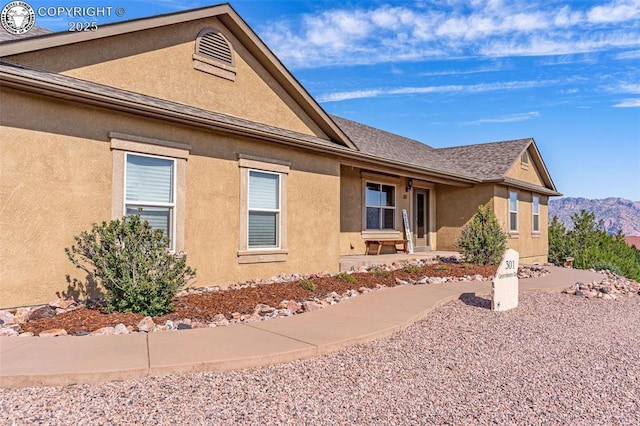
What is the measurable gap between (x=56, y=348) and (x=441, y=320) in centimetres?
534

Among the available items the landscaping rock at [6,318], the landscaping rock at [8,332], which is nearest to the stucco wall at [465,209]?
the landscaping rock at [6,318]

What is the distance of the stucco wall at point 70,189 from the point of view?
6363 millimetres

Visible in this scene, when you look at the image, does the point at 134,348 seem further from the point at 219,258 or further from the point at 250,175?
the point at 250,175

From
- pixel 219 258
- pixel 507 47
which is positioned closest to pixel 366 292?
pixel 219 258

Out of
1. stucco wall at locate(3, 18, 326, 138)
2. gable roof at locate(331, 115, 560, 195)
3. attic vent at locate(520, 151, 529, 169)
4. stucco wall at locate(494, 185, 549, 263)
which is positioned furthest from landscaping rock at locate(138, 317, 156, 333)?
attic vent at locate(520, 151, 529, 169)

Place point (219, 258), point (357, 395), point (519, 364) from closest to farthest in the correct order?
point (357, 395), point (519, 364), point (219, 258)

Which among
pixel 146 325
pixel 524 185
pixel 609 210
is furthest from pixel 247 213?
pixel 609 210

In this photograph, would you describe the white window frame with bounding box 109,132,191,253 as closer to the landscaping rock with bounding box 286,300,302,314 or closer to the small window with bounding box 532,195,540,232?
the landscaping rock with bounding box 286,300,302,314

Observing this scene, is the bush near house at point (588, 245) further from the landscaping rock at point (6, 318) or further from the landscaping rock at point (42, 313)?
the landscaping rock at point (6, 318)

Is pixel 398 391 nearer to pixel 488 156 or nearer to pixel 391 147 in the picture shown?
pixel 391 147

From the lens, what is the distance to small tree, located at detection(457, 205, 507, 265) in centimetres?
1371

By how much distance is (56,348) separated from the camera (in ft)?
15.2

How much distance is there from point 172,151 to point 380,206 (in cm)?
944

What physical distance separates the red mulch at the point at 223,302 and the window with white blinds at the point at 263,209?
1.24 m
